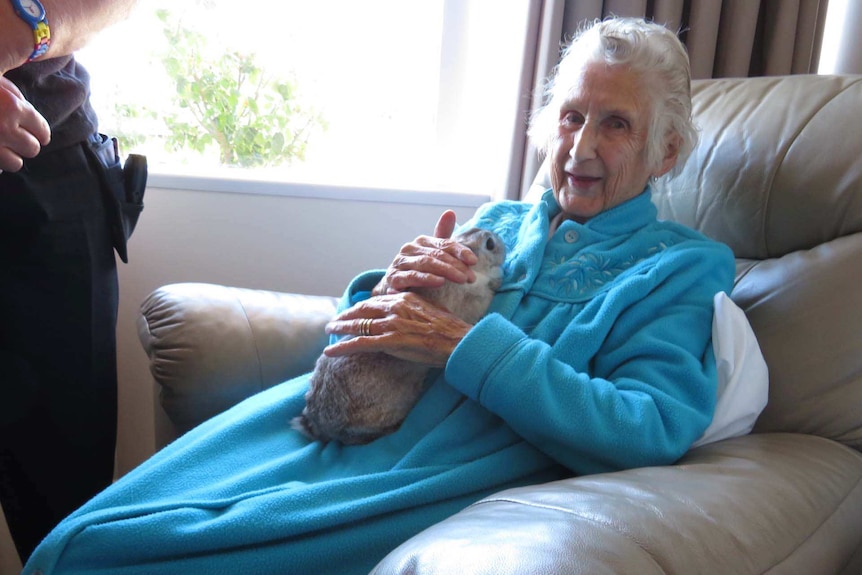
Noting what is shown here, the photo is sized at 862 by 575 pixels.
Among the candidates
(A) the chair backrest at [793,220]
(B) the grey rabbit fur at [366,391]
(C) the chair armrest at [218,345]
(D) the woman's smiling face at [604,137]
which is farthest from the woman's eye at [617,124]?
(C) the chair armrest at [218,345]

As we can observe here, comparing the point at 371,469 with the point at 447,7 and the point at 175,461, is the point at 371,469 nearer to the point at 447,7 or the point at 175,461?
the point at 175,461

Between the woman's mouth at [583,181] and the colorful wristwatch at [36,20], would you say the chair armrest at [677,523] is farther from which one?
the colorful wristwatch at [36,20]

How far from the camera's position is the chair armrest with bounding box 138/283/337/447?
135 cm

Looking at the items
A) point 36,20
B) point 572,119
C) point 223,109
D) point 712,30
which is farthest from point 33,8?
point 712,30

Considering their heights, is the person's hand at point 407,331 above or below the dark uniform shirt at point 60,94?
below

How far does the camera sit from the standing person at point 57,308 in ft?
4.52

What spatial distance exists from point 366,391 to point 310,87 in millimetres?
1423

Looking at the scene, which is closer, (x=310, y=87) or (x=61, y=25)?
(x=61, y=25)

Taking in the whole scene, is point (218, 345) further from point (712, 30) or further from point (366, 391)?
point (712, 30)

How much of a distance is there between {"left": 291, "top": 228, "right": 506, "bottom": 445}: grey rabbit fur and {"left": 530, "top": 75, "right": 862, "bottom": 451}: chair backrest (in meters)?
0.53

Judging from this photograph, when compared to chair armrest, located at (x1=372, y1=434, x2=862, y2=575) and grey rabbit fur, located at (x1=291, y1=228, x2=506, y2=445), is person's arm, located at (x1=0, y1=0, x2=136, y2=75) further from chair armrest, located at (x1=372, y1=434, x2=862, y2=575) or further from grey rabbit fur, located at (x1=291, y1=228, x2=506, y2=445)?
chair armrest, located at (x1=372, y1=434, x2=862, y2=575)

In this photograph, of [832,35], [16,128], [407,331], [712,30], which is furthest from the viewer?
[832,35]

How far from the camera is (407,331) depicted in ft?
3.50

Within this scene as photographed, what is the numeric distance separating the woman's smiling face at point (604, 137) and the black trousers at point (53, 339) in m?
0.97
